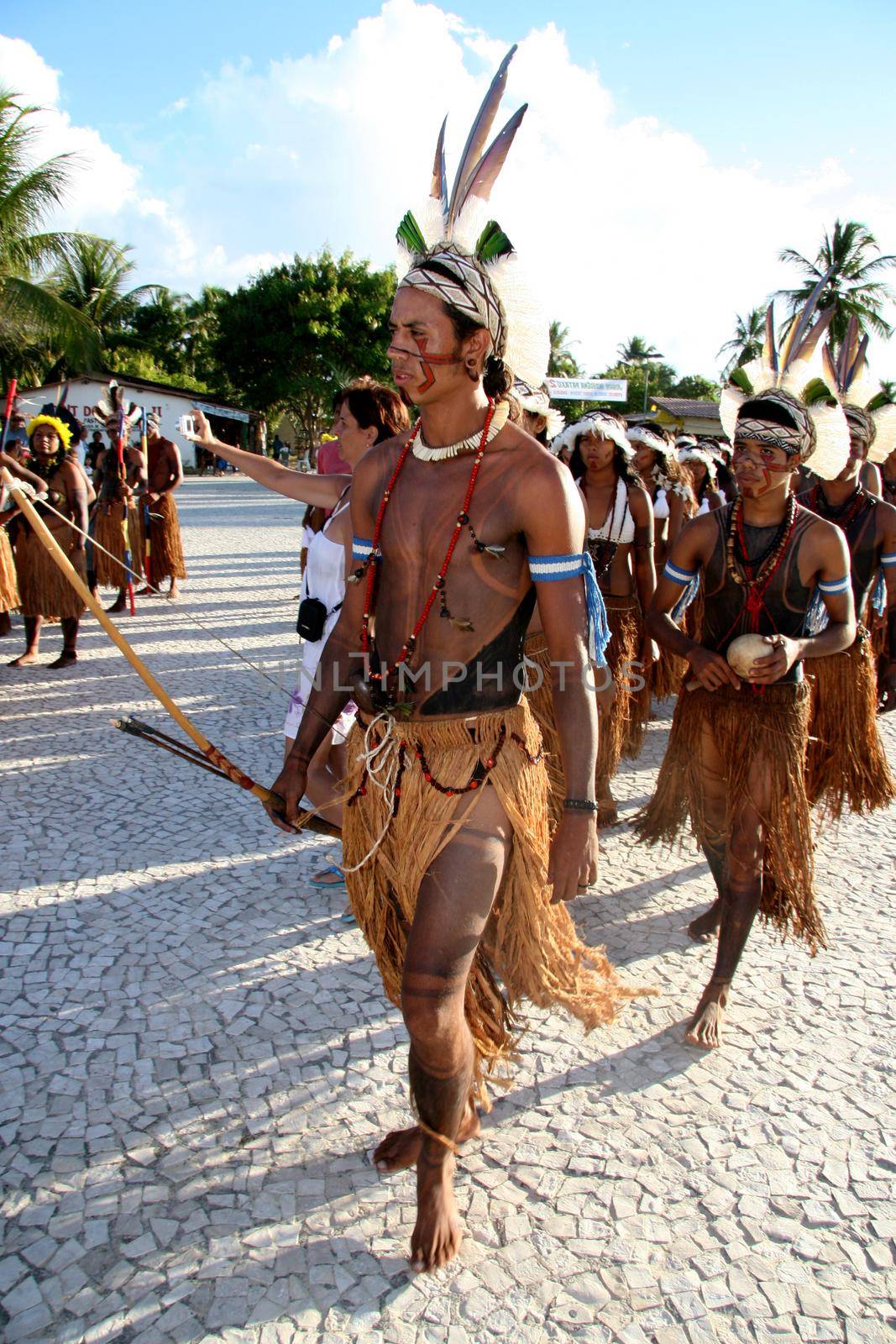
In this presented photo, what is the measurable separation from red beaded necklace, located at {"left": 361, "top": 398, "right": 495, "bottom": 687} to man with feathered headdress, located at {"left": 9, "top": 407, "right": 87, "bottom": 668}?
5449 millimetres

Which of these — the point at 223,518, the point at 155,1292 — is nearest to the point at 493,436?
the point at 155,1292

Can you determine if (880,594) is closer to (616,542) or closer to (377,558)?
(616,542)

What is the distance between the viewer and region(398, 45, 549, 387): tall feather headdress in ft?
7.09

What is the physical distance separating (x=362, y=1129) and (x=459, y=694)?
1254 mm

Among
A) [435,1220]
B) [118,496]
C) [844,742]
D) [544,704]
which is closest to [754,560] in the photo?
[544,704]

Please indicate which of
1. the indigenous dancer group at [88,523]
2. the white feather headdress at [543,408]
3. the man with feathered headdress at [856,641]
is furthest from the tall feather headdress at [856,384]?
the indigenous dancer group at [88,523]

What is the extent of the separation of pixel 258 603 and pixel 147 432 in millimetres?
2197

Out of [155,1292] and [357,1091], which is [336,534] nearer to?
[357,1091]

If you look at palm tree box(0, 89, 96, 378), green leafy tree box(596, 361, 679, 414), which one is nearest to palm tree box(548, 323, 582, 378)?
green leafy tree box(596, 361, 679, 414)

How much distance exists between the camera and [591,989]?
2402 mm

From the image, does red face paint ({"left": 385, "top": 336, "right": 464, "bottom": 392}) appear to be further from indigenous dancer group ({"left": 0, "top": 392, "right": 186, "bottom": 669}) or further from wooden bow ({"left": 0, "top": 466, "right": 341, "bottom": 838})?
indigenous dancer group ({"left": 0, "top": 392, "right": 186, "bottom": 669})

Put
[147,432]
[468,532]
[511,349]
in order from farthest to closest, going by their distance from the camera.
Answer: [147,432] < [511,349] < [468,532]

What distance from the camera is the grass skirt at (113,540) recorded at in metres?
9.44

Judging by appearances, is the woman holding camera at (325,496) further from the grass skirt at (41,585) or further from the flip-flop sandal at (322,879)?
the grass skirt at (41,585)
